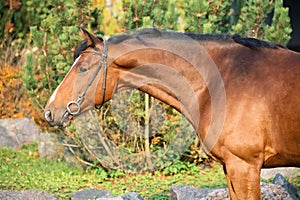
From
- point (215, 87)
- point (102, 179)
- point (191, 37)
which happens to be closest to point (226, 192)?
point (215, 87)

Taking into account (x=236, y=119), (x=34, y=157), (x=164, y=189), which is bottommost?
(x=34, y=157)

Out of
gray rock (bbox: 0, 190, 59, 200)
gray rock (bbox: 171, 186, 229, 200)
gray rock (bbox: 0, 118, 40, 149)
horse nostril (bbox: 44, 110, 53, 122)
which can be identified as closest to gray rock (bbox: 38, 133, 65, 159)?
gray rock (bbox: 0, 118, 40, 149)

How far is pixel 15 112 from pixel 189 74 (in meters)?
6.78

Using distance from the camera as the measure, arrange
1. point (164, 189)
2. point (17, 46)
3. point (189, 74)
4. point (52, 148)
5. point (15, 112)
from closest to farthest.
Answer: point (189, 74) → point (164, 189) → point (52, 148) → point (15, 112) → point (17, 46)

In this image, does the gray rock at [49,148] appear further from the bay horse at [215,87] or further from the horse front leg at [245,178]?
the horse front leg at [245,178]

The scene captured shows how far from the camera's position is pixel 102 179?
6562 millimetres

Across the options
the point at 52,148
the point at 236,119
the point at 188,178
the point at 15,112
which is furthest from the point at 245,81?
the point at 15,112

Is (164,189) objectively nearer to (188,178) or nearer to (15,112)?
(188,178)

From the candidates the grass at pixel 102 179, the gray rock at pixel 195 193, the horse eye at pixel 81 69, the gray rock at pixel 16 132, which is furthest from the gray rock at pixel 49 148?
the horse eye at pixel 81 69

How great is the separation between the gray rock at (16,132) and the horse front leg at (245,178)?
5.88 meters

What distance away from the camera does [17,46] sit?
10594mm

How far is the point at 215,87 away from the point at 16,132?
6.08m

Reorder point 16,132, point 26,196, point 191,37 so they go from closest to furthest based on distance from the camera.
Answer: point 191,37, point 26,196, point 16,132

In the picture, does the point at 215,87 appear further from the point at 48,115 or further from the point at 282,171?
the point at 282,171
